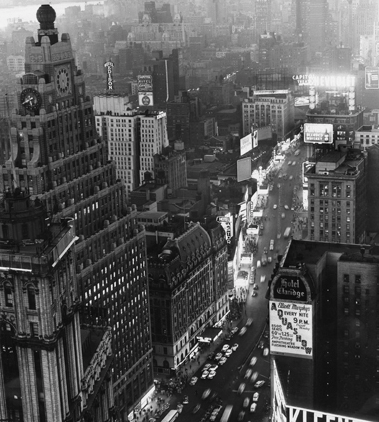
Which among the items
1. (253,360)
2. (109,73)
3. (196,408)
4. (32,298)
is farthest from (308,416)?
(109,73)

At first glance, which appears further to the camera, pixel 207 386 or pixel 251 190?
pixel 251 190

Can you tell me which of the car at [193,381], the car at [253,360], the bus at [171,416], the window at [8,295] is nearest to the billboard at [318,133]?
the car at [253,360]

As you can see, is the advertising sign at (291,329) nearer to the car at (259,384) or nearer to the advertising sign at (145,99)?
the car at (259,384)

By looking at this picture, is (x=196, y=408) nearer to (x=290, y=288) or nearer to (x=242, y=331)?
(x=242, y=331)

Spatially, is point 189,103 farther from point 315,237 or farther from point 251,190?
point 315,237

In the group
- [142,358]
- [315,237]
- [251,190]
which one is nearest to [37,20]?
[142,358]

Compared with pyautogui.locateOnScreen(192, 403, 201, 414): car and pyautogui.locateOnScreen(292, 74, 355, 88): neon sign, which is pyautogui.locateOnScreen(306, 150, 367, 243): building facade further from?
pyautogui.locateOnScreen(292, 74, 355, 88): neon sign
